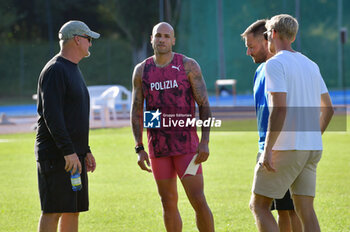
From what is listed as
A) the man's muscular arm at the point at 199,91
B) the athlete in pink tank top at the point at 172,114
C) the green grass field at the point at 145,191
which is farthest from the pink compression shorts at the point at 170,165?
the green grass field at the point at 145,191

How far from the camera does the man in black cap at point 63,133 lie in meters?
4.91

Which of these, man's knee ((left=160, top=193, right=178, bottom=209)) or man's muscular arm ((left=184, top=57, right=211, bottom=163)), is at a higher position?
man's muscular arm ((left=184, top=57, right=211, bottom=163))

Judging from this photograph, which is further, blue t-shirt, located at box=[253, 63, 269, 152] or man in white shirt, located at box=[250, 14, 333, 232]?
blue t-shirt, located at box=[253, 63, 269, 152]

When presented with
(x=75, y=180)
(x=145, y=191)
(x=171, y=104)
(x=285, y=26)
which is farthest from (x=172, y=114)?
(x=145, y=191)

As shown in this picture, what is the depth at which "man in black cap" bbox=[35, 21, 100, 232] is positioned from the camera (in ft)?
16.1

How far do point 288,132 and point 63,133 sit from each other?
1.78 meters

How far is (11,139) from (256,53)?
13.5m

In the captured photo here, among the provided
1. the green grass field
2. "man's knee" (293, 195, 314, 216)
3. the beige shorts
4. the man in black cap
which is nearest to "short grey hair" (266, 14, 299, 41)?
the beige shorts

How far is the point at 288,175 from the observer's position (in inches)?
186

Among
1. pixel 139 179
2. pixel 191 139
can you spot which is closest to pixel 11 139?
pixel 139 179

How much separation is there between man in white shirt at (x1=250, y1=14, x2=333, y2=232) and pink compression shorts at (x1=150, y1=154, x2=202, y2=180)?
2.98 feet

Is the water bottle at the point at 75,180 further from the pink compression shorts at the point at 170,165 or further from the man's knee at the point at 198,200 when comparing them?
the man's knee at the point at 198,200

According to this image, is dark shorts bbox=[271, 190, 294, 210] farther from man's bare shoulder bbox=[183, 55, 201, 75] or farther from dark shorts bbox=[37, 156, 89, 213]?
dark shorts bbox=[37, 156, 89, 213]

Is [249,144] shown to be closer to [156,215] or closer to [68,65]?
[156,215]
